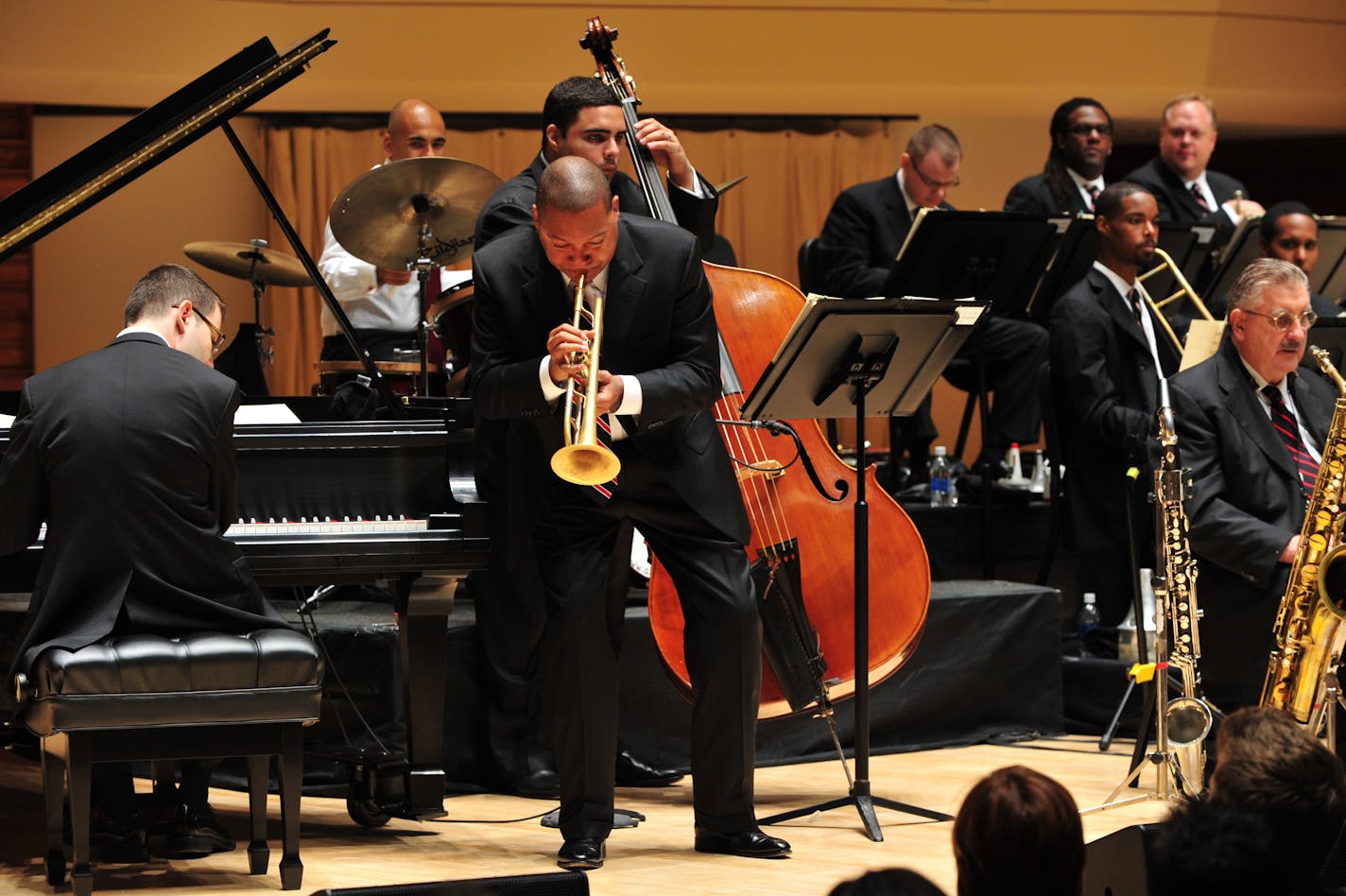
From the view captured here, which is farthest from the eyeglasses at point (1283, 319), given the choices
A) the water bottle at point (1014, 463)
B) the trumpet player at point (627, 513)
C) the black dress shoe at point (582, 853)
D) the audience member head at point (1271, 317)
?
the water bottle at point (1014, 463)

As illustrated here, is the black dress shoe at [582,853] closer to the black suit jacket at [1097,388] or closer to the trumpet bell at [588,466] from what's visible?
the trumpet bell at [588,466]

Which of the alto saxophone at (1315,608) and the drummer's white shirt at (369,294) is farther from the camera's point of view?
the drummer's white shirt at (369,294)

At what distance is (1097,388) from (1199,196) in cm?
208

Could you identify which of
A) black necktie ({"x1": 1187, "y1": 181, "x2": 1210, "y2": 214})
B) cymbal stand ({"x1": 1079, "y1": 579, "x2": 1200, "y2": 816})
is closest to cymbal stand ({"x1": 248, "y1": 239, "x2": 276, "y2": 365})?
cymbal stand ({"x1": 1079, "y1": 579, "x2": 1200, "y2": 816})

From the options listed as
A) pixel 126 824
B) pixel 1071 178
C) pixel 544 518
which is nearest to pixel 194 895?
pixel 126 824

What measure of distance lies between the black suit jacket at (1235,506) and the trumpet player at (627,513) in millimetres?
1493

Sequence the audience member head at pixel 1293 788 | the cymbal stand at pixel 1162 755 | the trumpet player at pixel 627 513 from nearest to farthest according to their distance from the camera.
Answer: the audience member head at pixel 1293 788, the trumpet player at pixel 627 513, the cymbal stand at pixel 1162 755

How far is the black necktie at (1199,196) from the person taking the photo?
7758mm

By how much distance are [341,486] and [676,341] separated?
0.92 meters

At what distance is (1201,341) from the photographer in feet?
18.3

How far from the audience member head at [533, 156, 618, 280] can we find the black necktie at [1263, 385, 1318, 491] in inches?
88.0

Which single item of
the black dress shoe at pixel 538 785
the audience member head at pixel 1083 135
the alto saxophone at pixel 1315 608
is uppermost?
the audience member head at pixel 1083 135

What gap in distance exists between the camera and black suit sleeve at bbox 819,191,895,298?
7.15 metres

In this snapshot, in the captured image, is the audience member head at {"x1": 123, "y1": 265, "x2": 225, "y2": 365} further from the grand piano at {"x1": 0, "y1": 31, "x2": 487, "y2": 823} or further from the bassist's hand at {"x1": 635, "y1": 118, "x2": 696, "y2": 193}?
the bassist's hand at {"x1": 635, "y1": 118, "x2": 696, "y2": 193}
